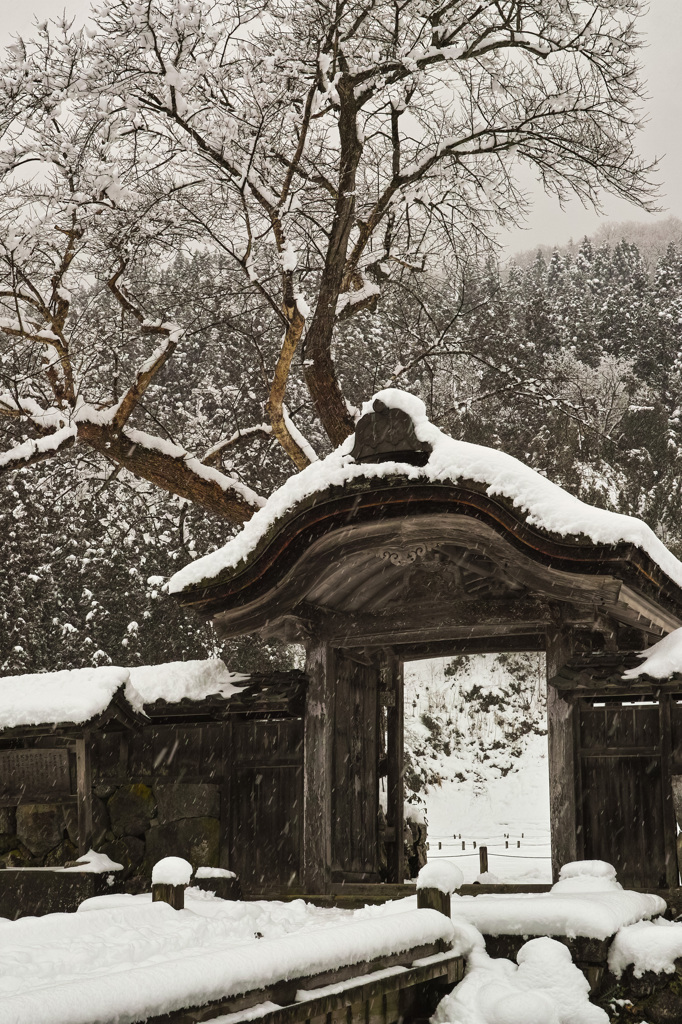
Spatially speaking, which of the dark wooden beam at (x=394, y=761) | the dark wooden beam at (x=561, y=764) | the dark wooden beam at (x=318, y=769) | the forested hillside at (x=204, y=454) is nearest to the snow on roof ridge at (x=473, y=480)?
the dark wooden beam at (x=561, y=764)

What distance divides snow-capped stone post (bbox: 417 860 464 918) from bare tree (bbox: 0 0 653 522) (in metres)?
7.53

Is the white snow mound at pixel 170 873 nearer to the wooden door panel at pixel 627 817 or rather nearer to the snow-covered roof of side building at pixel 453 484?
the snow-covered roof of side building at pixel 453 484

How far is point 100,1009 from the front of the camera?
10.4 feet

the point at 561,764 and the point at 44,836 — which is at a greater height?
the point at 561,764

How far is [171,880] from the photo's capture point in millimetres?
6180

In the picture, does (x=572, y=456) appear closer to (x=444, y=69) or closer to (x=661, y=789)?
(x=444, y=69)

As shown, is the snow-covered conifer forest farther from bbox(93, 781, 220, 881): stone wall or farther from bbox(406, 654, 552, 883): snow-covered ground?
bbox(406, 654, 552, 883): snow-covered ground

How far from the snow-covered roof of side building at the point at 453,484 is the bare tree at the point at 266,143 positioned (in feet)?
15.2

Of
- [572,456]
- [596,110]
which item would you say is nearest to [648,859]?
[596,110]

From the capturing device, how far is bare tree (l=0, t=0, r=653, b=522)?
12.3m

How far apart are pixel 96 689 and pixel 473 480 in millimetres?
3835

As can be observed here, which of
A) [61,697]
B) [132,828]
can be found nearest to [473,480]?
[61,697]

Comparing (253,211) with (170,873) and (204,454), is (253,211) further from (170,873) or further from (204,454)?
(170,873)

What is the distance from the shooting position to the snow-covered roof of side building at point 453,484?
702 cm
